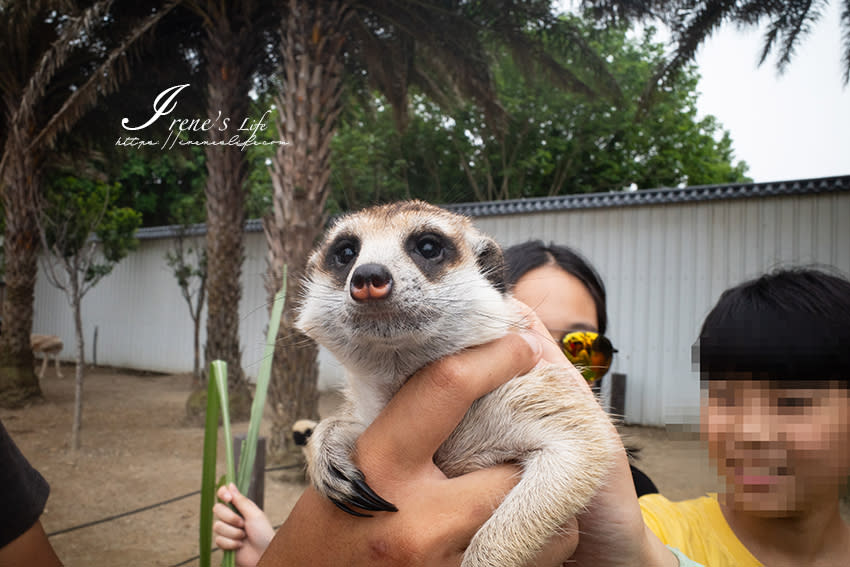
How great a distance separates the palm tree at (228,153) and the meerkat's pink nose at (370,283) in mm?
4144

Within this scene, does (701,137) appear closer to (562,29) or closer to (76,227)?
(562,29)

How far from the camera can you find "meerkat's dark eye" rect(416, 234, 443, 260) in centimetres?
167

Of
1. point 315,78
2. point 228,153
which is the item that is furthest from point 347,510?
point 228,153

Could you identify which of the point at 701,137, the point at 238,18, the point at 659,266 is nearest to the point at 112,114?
the point at 238,18

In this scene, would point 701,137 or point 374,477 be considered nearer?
point 374,477

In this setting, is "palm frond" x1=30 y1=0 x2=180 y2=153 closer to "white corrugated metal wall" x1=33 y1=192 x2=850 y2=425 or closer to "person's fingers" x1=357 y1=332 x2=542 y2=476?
"white corrugated metal wall" x1=33 y1=192 x2=850 y2=425

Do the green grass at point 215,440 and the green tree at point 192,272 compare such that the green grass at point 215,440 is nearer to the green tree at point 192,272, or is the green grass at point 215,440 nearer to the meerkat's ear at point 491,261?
the meerkat's ear at point 491,261

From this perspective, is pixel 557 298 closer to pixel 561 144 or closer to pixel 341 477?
pixel 341 477

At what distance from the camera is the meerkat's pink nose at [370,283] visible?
1.39 meters

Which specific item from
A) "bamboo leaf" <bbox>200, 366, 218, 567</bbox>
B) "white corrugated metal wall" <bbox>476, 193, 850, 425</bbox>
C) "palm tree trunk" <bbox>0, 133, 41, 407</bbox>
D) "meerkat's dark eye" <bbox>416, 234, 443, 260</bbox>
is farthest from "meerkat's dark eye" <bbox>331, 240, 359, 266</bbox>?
"palm tree trunk" <bbox>0, 133, 41, 407</bbox>

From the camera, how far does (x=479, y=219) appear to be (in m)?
11.0

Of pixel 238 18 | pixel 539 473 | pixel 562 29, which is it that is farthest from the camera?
pixel 562 29

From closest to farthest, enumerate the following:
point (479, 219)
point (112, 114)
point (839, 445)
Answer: point (839, 445)
point (112, 114)
point (479, 219)

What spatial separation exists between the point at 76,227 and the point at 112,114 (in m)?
4.85
